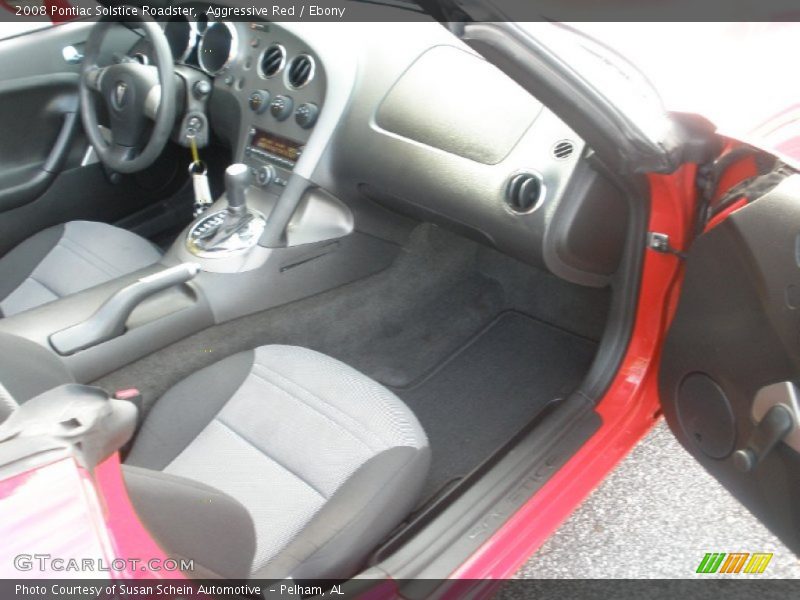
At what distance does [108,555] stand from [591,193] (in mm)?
1054

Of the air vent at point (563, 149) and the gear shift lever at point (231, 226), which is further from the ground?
the air vent at point (563, 149)

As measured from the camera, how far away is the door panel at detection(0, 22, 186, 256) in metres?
1.93

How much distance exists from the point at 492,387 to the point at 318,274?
1.62 feet

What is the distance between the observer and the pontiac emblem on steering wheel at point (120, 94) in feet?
5.90

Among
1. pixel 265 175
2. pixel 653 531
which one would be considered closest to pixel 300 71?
pixel 265 175

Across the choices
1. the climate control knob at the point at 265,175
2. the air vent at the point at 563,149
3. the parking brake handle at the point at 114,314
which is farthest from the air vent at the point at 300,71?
the air vent at the point at 563,149

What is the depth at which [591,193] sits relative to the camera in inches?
52.7

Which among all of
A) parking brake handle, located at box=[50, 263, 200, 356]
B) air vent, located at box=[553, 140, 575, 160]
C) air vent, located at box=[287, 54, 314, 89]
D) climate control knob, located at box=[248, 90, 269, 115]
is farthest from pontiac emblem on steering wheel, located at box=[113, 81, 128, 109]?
air vent, located at box=[553, 140, 575, 160]

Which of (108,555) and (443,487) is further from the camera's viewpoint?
(443,487)

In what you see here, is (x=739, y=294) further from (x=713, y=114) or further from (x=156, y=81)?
(x=156, y=81)

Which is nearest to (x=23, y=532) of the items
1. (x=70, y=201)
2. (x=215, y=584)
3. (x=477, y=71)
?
(x=215, y=584)

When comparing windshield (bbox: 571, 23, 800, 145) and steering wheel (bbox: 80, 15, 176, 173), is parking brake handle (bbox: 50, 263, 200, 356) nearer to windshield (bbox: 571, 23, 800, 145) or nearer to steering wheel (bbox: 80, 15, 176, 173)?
steering wheel (bbox: 80, 15, 176, 173)

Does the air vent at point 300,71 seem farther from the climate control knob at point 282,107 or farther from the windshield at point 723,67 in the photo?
the windshield at point 723,67

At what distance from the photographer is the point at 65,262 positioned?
173cm
